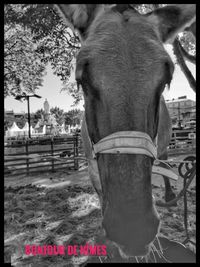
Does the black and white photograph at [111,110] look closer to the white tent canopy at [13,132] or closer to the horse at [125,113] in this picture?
the horse at [125,113]

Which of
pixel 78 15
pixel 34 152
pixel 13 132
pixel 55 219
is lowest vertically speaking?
pixel 55 219

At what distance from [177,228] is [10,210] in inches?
129

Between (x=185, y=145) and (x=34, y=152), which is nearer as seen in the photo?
(x=34, y=152)

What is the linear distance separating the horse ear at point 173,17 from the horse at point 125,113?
0.28 meters

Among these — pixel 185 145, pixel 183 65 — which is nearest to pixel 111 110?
pixel 183 65

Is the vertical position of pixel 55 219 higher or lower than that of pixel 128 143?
lower

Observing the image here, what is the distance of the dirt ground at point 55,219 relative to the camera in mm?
2746

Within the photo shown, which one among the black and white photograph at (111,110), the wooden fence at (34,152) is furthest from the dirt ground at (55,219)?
the wooden fence at (34,152)

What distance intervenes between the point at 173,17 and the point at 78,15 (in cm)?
99

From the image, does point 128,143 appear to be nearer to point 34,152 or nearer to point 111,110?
point 111,110

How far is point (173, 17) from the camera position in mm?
1991

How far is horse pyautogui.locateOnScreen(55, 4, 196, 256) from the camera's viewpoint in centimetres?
123
